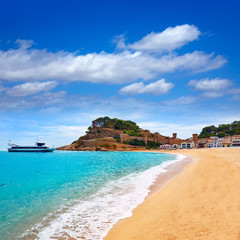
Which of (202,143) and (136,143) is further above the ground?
(202,143)

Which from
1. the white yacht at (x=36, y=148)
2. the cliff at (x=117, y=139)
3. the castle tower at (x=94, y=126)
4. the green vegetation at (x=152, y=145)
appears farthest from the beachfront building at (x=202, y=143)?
the white yacht at (x=36, y=148)

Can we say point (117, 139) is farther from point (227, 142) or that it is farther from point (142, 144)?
point (227, 142)

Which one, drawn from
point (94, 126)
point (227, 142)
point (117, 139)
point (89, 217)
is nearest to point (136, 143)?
point (117, 139)

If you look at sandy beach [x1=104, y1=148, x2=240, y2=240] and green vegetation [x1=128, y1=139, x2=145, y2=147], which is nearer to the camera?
sandy beach [x1=104, y1=148, x2=240, y2=240]

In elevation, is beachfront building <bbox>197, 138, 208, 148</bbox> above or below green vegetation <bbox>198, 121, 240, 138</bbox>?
below

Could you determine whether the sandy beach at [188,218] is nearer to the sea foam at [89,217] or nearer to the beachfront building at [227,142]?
the sea foam at [89,217]

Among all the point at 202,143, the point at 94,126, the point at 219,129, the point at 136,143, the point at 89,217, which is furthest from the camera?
the point at 219,129

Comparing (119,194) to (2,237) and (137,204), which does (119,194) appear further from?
(2,237)

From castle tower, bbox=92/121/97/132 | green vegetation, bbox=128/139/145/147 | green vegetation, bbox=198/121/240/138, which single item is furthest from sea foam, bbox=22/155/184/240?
green vegetation, bbox=198/121/240/138

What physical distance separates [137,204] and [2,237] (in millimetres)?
6041

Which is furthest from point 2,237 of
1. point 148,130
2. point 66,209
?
point 148,130

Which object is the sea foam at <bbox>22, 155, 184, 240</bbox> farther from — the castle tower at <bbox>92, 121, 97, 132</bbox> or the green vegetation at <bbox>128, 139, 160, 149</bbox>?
the castle tower at <bbox>92, 121, 97, 132</bbox>

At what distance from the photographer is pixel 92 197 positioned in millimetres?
12602

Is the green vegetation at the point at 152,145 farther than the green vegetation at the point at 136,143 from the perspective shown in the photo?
Yes
